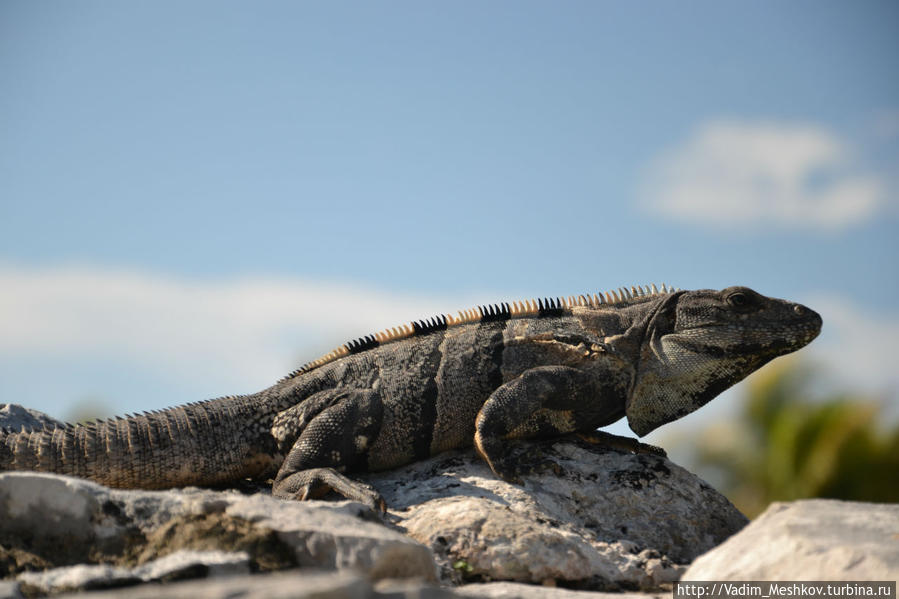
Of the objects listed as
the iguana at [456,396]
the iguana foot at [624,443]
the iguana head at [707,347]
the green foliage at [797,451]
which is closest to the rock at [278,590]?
the iguana at [456,396]

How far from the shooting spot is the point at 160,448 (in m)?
8.12

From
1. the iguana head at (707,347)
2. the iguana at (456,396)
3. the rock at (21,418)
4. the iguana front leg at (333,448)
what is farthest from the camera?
the rock at (21,418)

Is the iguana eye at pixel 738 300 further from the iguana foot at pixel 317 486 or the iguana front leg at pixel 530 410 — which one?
the iguana foot at pixel 317 486

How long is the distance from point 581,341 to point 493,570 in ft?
9.13

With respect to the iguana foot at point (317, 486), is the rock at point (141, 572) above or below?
below

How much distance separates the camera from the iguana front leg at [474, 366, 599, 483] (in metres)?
8.25

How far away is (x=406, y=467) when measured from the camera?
8570 mm

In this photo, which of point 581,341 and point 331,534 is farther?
point 581,341

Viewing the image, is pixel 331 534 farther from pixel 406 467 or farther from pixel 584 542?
pixel 406 467

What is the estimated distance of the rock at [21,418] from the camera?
937 centimetres

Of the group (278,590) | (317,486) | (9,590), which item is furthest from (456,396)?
(278,590)

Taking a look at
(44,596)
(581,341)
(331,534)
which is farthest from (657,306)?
(44,596)

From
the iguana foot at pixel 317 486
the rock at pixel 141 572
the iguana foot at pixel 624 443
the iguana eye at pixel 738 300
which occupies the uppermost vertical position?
the iguana eye at pixel 738 300

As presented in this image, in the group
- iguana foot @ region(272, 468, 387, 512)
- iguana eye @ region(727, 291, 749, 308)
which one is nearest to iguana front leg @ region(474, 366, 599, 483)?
iguana foot @ region(272, 468, 387, 512)
